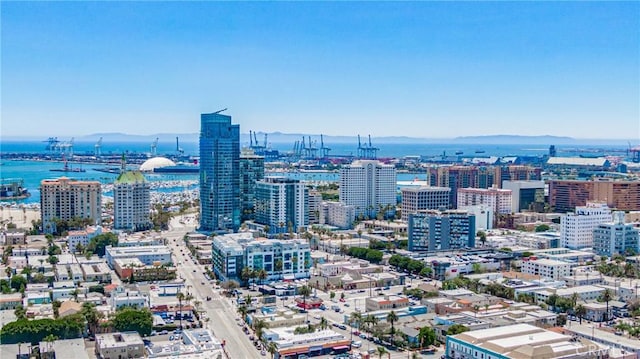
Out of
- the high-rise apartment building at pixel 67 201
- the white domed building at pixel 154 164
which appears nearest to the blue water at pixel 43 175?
the white domed building at pixel 154 164

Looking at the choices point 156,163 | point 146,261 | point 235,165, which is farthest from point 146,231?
point 156,163

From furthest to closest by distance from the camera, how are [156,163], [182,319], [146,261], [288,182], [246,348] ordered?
[156,163]
[288,182]
[146,261]
[182,319]
[246,348]

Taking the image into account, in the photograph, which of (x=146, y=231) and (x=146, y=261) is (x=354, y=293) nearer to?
(x=146, y=261)

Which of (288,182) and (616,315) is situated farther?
(288,182)

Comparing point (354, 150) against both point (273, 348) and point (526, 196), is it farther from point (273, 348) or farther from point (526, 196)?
point (273, 348)

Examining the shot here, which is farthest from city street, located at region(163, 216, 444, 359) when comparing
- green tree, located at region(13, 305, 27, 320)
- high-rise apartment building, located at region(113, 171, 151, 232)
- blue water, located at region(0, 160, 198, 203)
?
blue water, located at region(0, 160, 198, 203)

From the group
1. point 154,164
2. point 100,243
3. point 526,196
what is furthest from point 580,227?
point 154,164

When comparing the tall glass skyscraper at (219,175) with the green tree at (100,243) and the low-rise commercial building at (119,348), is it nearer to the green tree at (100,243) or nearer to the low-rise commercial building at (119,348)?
the green tree at (100,243)
